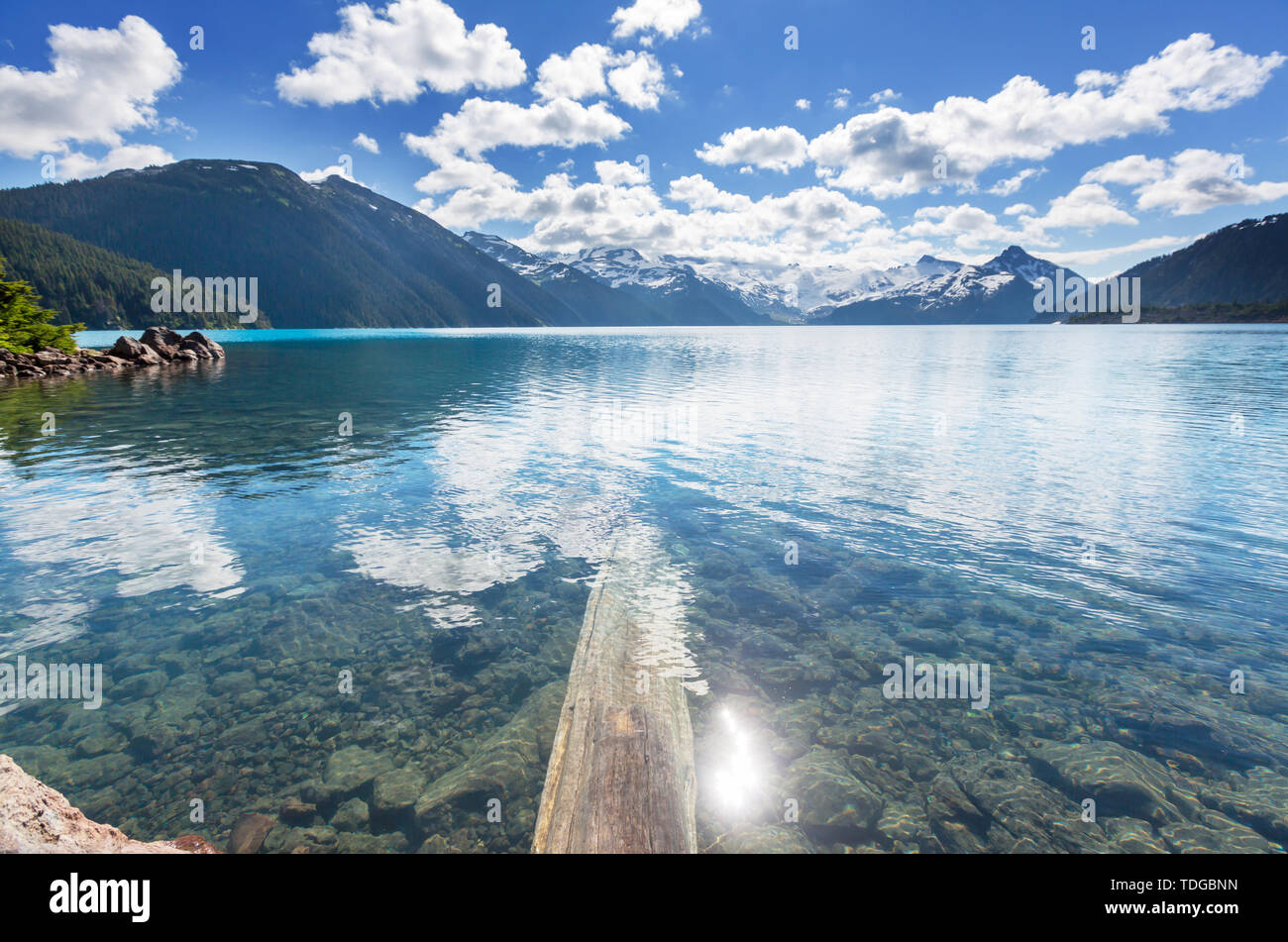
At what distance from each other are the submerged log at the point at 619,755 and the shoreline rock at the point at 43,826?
4346 millimetres

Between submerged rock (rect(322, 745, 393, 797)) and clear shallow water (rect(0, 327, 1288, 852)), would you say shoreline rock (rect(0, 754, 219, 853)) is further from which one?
submerged rock (rect(322, 745, 393, 797))

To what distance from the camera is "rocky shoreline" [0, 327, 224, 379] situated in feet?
189

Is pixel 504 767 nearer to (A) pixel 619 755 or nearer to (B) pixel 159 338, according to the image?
(A) pixel 619 755

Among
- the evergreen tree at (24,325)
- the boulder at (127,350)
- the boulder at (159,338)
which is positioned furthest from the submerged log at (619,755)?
the boulder at (159,338)

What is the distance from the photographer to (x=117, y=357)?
2958 inches

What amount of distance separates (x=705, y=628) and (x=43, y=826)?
403 inches

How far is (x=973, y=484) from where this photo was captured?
73.8 ft

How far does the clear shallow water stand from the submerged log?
A: 887 mm

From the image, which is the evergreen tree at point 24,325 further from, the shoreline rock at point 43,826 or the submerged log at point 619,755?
the submerged log at point 619,755

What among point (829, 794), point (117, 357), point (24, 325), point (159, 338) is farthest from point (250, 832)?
point (159, 338)

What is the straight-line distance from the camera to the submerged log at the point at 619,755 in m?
5.98

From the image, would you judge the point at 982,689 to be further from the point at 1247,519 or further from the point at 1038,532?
the point at 1247,519
